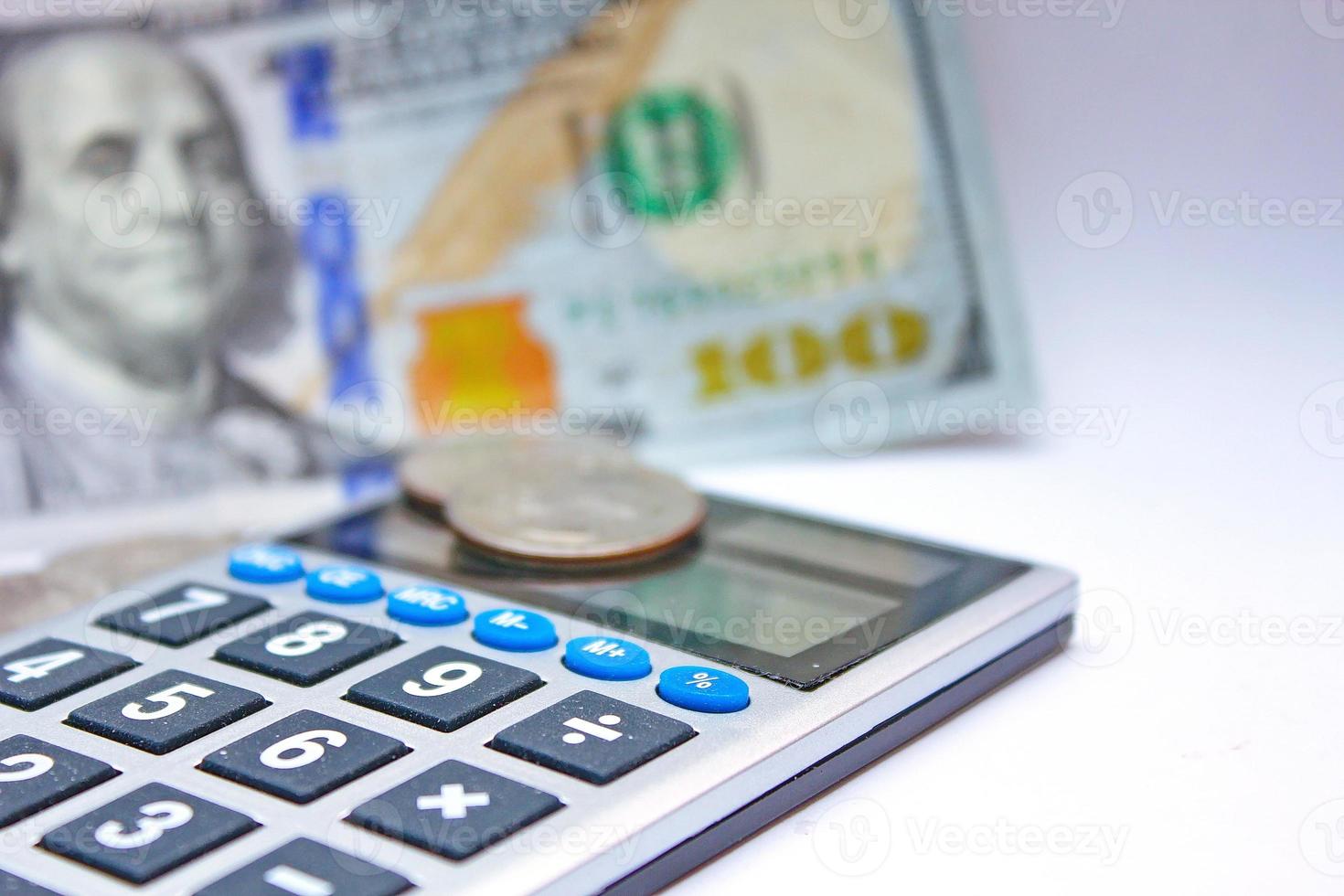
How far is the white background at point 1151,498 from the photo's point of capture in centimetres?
29

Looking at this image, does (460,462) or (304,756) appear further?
(460,462)

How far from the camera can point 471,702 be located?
1.01 ft

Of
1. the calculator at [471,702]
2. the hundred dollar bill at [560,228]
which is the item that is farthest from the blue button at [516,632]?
the hundred dollar bill at [560,228]

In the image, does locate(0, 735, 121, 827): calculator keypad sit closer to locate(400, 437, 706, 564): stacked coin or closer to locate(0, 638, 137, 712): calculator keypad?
locate(0, 638, 137, 712): calculator keypad

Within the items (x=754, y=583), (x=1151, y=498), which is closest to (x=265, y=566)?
(x=754, y=583)

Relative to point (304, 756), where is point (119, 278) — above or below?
above

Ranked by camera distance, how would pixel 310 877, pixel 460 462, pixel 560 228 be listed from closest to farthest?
1. pixel 310 877
2. pixel 460 462
3. pixel 560 228

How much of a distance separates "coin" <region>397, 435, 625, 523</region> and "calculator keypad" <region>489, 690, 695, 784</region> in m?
0.14

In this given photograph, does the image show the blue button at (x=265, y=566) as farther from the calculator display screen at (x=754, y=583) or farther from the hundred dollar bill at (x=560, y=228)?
the hundred dollar bill at (x=560, y=228)

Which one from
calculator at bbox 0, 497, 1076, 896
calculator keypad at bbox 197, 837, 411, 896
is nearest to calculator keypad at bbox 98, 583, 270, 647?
calculator at bbox 0, 497, 1076, 896

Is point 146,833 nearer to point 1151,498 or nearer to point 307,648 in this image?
point 307,648

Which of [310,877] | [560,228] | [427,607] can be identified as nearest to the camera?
[310,877]

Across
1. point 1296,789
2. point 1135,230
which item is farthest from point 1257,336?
point 1296,789

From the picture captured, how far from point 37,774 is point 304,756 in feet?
0.17
